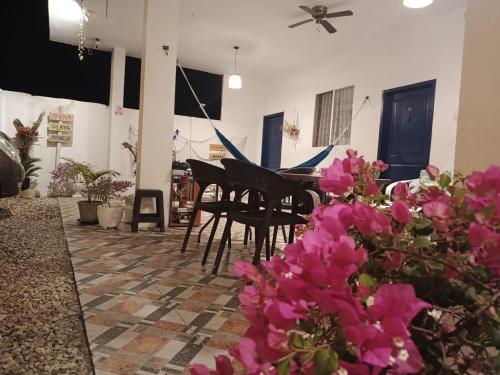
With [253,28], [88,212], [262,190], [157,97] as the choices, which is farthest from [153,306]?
[253,28]

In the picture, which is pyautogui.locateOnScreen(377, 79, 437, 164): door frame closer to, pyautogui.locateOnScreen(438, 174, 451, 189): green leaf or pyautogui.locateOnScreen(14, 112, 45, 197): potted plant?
pyautogui.locateOnScreen(438, 174, 451, 189): green leaf

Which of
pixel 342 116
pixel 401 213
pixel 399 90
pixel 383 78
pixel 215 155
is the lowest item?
pixel 401 213

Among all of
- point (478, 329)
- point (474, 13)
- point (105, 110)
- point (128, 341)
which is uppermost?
point (105, 110)

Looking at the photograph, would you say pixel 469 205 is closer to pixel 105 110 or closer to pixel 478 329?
pixel 478 329

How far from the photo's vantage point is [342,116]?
5.54 m

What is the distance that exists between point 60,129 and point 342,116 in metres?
4.72

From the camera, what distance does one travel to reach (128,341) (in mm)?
1206

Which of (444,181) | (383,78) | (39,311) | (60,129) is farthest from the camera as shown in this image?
(60,129)

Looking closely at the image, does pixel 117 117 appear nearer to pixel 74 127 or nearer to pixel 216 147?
pixel 74 127

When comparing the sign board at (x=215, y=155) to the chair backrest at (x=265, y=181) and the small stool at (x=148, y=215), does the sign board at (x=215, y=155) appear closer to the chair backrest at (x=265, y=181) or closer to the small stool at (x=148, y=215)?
the small stool at (x=148, y=215)

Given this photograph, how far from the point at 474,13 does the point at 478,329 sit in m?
0.63

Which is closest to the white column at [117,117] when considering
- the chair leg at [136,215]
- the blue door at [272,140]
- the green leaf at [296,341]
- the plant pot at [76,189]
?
the plant pot at [76,189]

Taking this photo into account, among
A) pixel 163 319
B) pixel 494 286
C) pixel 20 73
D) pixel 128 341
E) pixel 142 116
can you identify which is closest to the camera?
pixel 494 286

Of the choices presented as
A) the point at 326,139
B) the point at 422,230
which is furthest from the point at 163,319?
the point at 326,139
